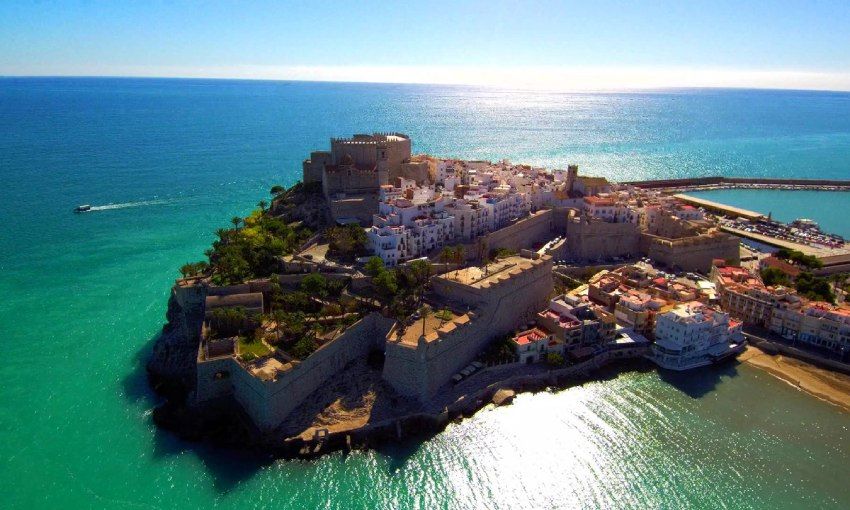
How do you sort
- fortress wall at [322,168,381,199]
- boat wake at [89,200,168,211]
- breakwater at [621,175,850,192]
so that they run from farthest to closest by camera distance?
breakwater at [621,175,850,192] → boat wake at [89,200,168,211] → fortress wall at [322,168,381,199]

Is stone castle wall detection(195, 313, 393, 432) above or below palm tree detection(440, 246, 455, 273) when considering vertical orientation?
below

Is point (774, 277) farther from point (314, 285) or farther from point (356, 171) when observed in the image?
point (356, 171)

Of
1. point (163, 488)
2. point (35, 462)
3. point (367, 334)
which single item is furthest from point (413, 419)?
point (35, 462)

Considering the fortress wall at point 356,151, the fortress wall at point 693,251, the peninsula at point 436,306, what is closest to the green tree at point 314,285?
the peninsula at point 436,306

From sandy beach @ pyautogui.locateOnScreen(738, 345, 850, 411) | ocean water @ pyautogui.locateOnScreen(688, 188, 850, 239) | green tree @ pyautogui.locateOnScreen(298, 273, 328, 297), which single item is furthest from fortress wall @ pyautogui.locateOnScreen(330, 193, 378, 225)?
ocean water @ pyautogui.locateOnScreen(688, 188, 850, 239)

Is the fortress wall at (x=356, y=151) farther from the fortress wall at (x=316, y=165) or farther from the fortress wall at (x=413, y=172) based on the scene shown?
the fortress wall at (x=413, y=172)

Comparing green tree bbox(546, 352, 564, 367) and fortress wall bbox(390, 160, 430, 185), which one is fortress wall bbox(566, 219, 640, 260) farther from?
green tree bbox(546, 352, 564, 367)

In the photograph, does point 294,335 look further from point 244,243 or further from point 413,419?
point 244,243
